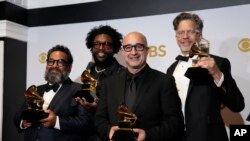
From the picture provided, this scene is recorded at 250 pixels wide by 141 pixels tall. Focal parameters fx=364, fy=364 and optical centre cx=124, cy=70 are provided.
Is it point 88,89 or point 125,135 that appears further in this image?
point 88,89

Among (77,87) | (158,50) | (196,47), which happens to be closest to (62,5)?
(158,50)

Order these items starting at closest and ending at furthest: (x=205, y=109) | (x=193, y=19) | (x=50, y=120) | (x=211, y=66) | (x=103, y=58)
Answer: (x=211, y=66)
(x=205, y=109)
(x=193, y=19)
(x=50, y=120)
(x=103, y=58)

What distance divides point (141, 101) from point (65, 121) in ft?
2.82

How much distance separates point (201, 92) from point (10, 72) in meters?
2.93

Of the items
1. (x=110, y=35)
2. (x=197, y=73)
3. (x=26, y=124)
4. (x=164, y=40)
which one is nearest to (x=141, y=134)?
(x=197, y=73)

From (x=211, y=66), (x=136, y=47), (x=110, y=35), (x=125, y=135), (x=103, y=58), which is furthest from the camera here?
(x=110, y=35)

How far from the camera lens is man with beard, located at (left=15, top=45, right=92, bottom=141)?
3033mm

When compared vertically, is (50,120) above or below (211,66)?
below

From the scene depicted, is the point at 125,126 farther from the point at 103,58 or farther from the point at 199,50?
the point at 103,58

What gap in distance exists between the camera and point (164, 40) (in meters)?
4.26

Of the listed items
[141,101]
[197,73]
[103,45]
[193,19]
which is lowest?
[141,101]

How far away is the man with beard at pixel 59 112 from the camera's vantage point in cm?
303

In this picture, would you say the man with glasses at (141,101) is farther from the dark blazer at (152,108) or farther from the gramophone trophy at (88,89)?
the gramophone trophy at (88,89)

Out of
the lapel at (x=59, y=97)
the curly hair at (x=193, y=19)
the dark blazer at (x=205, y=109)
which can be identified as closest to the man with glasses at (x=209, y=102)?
the dark blazer at (x=205, y=109)
